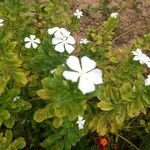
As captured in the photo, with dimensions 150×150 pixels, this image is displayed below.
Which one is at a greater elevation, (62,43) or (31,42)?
(62,43)

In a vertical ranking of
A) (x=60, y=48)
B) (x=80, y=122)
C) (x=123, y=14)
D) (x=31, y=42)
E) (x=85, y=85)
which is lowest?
(x=123, y=14)

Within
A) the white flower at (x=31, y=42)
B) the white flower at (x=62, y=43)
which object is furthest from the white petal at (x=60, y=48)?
the white flower at (x=31, y=42)

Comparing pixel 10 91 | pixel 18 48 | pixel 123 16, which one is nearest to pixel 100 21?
pixel 123 16

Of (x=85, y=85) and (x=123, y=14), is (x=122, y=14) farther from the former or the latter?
(x=85, y=85)

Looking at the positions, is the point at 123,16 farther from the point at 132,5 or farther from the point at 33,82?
the point at 33,82

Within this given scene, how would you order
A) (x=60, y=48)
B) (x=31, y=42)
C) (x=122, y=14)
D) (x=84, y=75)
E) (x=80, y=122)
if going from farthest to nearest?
(x=122, y=14) < (x=31, y=42) < (x=80, y=122) < (x=60, y=48) < (x=84, y=75)

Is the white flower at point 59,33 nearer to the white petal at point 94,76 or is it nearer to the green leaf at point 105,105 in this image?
the green leaf at point 105,105

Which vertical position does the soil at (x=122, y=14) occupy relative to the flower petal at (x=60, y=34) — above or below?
below

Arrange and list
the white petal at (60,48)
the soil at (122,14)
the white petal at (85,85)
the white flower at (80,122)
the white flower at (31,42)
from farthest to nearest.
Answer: the soil at (122,14) < the white flower at (31,42) < the white flower at (80,122) < the white petal at (60,48) < the white petal at (85,85)

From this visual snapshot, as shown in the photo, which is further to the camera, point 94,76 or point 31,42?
point 31,42

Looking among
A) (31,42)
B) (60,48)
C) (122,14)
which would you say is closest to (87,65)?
(60,48)

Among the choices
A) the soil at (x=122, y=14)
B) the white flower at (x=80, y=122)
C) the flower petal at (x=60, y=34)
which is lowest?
the soil at (x=122, y=14)

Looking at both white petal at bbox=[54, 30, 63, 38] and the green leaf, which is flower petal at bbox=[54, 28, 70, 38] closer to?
white petal at bbox=[54, 30, 63, 38]
